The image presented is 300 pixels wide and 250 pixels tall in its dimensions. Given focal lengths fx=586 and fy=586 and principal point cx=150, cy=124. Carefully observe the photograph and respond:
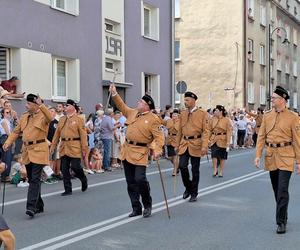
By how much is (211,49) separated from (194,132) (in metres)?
29.2

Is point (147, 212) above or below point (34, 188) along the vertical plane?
below

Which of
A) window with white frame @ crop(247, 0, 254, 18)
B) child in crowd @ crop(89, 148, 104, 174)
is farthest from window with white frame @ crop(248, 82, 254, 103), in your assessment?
child in crowd @ crop(89, 148, 104, 174)

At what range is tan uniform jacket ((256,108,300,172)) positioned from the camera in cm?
812

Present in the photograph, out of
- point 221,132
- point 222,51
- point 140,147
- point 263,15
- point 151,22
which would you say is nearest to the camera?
point 140,147

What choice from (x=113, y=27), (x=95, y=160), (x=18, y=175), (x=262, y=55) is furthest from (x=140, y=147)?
(x=262, y=55)

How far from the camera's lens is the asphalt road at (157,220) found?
24.3ft

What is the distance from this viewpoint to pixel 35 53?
18031mm

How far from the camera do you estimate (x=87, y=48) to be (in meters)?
20.8

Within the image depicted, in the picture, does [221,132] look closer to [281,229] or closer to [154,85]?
[281,229]

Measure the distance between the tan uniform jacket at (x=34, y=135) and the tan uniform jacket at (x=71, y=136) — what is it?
2162 millimetres

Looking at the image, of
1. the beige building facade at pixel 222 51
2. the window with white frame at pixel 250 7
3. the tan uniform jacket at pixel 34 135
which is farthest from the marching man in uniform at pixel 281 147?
the window with white frame at pixel 250 7

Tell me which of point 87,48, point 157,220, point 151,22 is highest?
point 151,22

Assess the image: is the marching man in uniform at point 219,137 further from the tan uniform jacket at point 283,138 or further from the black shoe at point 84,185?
the tan uniform jacket at point 283,138

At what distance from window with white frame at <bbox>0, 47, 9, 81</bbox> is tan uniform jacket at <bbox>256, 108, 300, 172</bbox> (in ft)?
36.2
